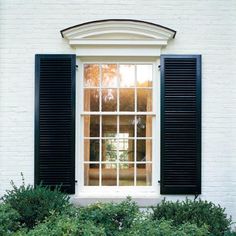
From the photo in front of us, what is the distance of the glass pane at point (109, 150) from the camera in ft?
22.6

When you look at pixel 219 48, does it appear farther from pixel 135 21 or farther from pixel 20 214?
pixel 20 214

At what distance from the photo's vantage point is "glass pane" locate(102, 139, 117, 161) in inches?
271

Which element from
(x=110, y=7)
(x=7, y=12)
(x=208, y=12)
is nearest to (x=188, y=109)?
(x=208, y=12)

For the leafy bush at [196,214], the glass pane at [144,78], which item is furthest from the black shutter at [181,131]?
the leafy bush at [196,214]

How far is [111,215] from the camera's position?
5.45 metres

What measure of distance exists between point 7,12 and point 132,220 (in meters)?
3.67

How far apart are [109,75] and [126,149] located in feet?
3.90

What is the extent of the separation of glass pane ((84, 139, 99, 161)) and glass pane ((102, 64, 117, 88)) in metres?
0.90

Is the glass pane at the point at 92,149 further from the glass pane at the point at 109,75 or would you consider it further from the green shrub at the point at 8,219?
the green shrub at the point at 8,219

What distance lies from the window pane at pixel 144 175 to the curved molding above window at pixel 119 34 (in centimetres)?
176

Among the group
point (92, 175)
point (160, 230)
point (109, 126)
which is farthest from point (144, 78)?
point (160, 230)

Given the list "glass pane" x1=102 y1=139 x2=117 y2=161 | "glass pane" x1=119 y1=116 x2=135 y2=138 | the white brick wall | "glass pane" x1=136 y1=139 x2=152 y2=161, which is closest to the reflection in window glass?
"glass pane" x1=136 y1=139 x2=152 y2=161

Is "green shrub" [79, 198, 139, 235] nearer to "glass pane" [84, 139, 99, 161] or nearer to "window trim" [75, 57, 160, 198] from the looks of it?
"window trim" [75, 57, 160, 198]

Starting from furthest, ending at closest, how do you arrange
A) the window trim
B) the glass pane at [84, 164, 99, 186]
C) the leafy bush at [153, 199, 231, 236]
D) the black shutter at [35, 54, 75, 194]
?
the glass pane at [84, 164, 99, 186]
the window trim
the black shutter at [35, 54, 75, 194]
the leafy bush at [153, 199, 231, 236]
